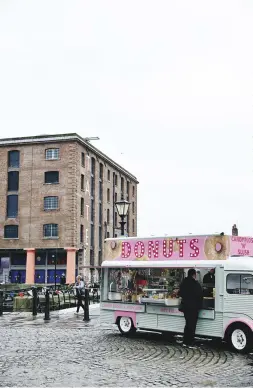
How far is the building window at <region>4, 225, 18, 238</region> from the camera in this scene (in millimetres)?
53938

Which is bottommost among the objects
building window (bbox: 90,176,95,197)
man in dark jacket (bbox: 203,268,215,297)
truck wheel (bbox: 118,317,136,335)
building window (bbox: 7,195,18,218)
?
truck wheel (bbox: 118,317,136,335)

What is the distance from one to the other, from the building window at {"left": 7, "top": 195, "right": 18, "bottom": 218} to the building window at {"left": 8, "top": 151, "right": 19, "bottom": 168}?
3153 millimetres

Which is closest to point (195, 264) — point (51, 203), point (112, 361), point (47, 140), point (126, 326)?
point (126, 326)

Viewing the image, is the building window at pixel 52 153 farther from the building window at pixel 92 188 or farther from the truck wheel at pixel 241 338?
the truck wheel at pixel 241 338

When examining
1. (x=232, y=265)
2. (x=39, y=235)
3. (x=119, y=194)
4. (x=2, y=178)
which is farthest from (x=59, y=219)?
(x=232, y=265)

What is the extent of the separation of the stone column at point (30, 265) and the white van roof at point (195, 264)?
38.0m

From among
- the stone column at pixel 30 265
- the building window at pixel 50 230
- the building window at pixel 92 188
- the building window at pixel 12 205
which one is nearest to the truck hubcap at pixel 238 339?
the building window at pixel 50 230

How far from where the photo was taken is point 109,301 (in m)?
16.1

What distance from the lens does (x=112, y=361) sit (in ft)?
36.4

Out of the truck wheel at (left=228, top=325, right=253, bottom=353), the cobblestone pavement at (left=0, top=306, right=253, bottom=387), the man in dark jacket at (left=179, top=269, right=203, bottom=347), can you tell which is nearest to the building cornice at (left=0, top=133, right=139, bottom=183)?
the cobblestone pavement at (left=0, top=306, right=253, bottom=387)

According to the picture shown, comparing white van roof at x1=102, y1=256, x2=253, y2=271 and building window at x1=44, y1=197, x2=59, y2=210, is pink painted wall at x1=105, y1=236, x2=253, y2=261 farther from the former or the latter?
building window at x1=44, y1=197, x2=59, y2=210

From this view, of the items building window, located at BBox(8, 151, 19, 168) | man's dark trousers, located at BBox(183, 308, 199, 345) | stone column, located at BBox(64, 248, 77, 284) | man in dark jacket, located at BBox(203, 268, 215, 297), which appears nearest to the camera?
man's dark trousers, located at BBox(183, 308, 199, 345)

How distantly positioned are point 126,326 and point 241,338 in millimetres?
3987

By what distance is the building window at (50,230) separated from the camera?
52.1 meters
